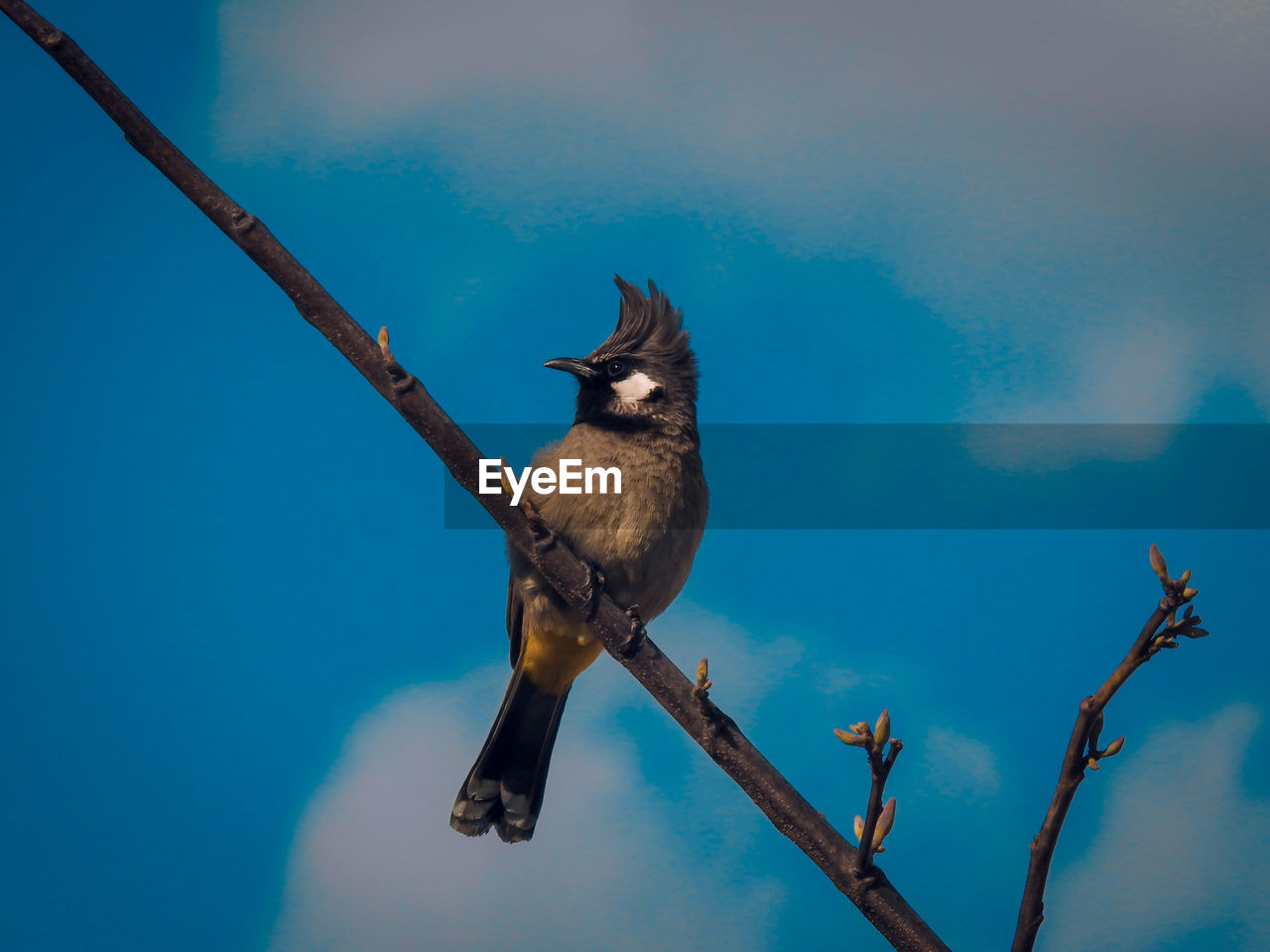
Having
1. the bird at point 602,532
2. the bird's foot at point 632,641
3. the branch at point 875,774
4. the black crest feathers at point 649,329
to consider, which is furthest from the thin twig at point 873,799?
the black crest feathers at point 649,329

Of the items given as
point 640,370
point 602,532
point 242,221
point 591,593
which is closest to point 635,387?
point 640,370

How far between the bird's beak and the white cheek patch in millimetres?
74

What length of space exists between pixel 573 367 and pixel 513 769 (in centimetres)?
104

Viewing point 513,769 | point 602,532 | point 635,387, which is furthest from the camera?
point 635,387

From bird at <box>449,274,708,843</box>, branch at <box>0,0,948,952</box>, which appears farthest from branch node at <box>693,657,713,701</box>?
bird at <box>449,274,708,843</box>

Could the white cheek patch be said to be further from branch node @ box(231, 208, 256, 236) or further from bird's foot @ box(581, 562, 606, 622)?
branch node @ box(231, 208, 256, 236)

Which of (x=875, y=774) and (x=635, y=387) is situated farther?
(x=635, y=387)

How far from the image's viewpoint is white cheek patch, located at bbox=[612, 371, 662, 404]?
246cm

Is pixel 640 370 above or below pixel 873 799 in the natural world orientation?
above

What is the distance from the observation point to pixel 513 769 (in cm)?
235

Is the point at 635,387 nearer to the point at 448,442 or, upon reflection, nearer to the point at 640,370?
the point at 640,370

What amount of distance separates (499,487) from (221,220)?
0.63 metres

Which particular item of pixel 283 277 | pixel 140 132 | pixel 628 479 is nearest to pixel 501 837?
pixel 628 479

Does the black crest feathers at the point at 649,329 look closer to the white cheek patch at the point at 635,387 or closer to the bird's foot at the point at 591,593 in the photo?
the white cheek patch at the point at 635,387
